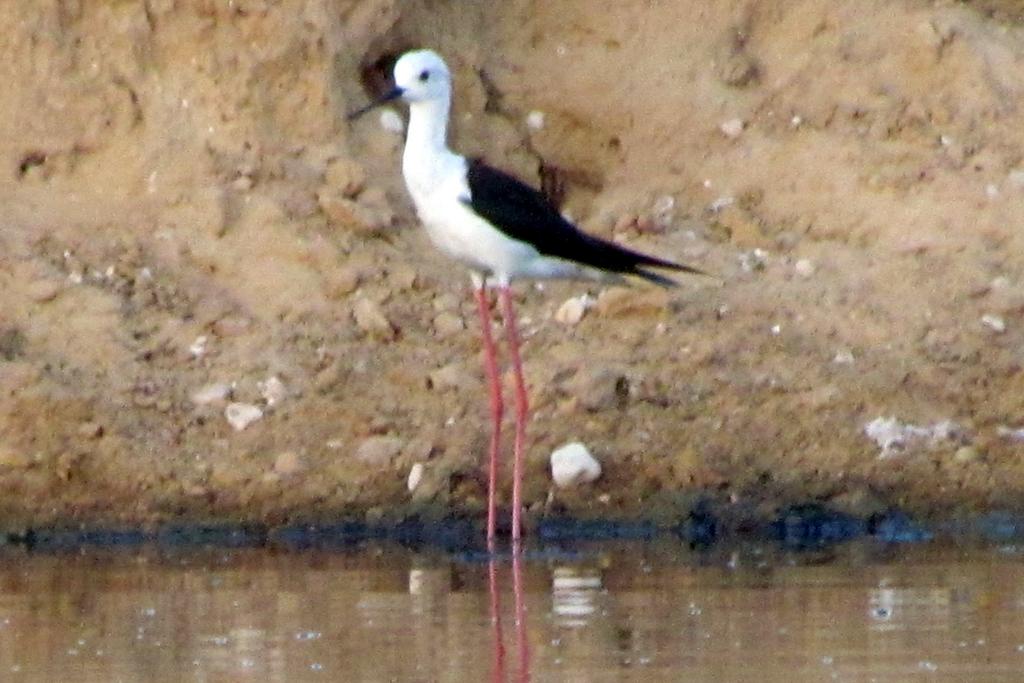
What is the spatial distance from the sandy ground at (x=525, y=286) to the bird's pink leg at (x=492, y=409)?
0.34 ft

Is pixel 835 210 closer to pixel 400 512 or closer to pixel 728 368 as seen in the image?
pixel 728 368

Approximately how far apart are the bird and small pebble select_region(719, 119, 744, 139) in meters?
1.48

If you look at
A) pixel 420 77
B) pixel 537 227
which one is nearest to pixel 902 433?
pixel 537 227

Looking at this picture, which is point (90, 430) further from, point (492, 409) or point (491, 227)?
point (491, 227)

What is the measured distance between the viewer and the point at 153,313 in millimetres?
9820

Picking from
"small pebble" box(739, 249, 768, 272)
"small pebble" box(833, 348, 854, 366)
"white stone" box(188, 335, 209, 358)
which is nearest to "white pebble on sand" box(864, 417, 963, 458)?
"small pebble" box(833, 348, 854, 366)

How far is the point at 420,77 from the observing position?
9555 mm

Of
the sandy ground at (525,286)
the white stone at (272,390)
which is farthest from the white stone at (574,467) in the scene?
the white stone at (272,390)

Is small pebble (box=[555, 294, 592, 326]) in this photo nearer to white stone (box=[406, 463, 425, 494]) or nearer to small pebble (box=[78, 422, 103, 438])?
white stone (box=[406, 463, 425, 494])

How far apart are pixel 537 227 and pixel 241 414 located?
120 centimetres

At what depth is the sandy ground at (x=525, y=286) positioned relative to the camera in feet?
30.5

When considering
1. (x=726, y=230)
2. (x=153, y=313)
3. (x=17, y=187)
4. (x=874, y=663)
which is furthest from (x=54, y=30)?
(x=874, y=663)

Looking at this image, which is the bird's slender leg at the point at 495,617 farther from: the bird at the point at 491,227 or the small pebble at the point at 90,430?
the small pebble at the point at 90,430

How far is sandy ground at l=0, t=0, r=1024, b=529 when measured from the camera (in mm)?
9305
